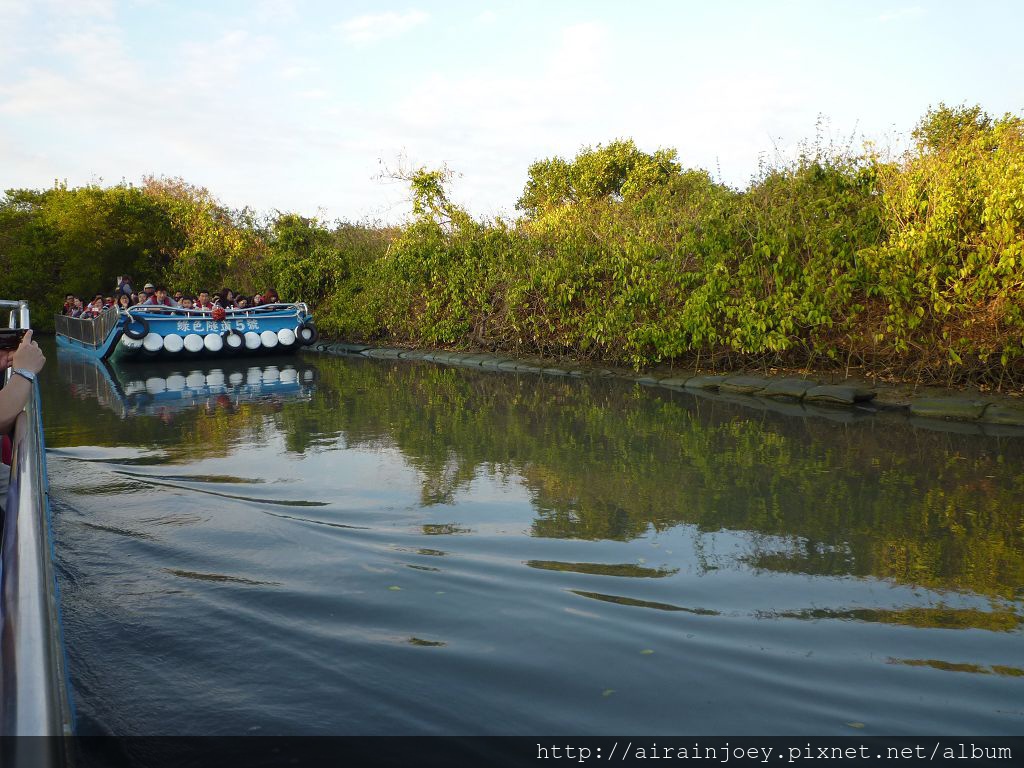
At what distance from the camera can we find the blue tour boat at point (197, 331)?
748 inches

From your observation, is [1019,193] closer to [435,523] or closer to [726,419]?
[726,419]

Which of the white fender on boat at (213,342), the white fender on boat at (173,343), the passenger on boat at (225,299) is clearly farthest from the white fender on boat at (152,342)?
the passenger on boat at (225,299)

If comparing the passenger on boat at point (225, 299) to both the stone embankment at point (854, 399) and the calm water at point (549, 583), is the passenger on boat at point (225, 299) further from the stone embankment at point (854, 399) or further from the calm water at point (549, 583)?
the calm water at point (549, 583)

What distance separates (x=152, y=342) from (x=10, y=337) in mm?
14406

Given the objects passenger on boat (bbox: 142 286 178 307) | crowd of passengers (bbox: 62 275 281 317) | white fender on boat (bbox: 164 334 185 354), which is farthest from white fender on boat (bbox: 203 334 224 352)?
passenger on boat (bbox: 142 286 178 307)

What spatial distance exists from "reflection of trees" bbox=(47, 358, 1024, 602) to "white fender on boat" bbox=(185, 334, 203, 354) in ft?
29.3

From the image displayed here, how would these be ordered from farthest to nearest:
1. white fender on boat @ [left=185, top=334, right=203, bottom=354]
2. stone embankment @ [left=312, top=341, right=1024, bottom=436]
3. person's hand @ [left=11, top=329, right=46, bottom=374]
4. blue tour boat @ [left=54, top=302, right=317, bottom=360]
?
white fender on boat @ [left=185, top=334, right=203, bottom=354] < blue tour boat @ [left=54, top=302, right=317, bottom=360] < stone embankment @ [left=312, top=341, right=1024, bottom=436] < person's hand @ [left=11, top=329, right=46, bottom=374]

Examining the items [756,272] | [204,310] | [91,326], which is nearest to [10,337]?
[756,272]

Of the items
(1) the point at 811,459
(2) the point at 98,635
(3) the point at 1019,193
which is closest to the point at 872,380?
(3) the point at 1019,193

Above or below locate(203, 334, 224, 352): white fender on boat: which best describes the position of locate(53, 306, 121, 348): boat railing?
above

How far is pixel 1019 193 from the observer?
27.6 ft

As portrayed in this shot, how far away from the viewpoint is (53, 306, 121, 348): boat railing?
1977 centimetres

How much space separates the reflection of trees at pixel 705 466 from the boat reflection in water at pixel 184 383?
31.0 inches

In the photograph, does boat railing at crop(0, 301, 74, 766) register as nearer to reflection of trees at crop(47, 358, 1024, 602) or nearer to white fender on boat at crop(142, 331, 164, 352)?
reflection of trees at crop(47, 358, 1024, 602)
